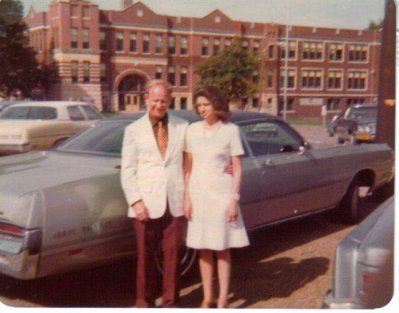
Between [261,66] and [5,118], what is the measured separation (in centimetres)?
236

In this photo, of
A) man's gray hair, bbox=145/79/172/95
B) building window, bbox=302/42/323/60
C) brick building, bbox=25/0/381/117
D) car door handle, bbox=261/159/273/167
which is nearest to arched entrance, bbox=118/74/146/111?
brick building, bbox=25/0/381/117

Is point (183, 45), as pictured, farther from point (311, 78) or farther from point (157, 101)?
point (311, 78)

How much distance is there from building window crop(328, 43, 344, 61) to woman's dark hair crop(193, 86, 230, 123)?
0.92 m

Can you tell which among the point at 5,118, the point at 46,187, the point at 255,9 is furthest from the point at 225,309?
the point at 5,118

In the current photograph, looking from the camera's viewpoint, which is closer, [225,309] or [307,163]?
[225,309]

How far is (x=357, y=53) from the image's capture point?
3.62 metres

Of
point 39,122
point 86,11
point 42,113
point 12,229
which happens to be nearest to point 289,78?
point 86,11

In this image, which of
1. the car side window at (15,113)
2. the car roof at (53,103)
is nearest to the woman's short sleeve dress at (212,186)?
the car roof at (53,103)

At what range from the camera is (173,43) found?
355 centimetres

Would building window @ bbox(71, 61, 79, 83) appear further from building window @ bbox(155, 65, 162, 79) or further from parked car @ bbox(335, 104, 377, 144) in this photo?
parked car @ bbox(335, 104, 377, 144)

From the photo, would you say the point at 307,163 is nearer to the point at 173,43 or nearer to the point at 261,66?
the point at 261,66

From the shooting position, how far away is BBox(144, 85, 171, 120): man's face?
3.07 metres

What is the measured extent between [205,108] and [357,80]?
1.17 metres

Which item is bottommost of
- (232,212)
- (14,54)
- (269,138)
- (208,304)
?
(208,304)
